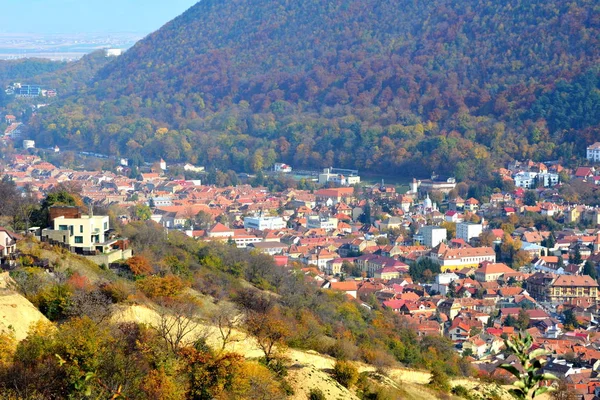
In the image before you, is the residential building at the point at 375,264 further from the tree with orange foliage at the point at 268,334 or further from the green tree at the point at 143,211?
the tree with orange foliage at the point at 268,334

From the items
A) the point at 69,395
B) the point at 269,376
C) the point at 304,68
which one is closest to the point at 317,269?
the point at 269,376

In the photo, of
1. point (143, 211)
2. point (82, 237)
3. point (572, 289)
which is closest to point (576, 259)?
point (572, 289)

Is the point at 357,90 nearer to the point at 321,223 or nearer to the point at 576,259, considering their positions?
the point at 321,223

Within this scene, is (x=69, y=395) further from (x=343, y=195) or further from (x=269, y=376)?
(x=343, y=195)

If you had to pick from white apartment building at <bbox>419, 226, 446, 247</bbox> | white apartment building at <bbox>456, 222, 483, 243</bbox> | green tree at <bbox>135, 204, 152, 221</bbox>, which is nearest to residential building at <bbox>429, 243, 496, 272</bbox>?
white apartment building at <bbox>419, 226, 446, 247</bbox>

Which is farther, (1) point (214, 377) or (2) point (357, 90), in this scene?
(2) point (357, 90)

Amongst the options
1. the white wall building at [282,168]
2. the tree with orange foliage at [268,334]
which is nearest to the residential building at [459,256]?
the tree with orange foliage at [268,334]
